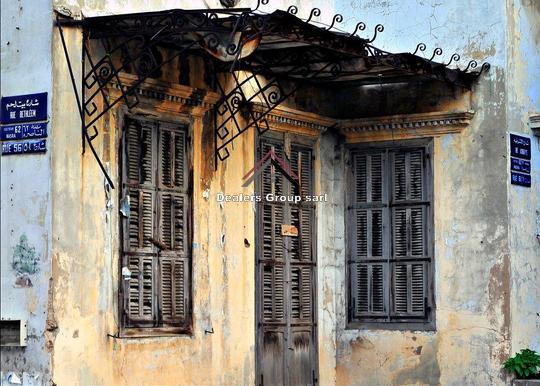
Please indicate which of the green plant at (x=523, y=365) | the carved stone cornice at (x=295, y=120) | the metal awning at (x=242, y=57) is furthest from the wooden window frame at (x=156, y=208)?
the green plant at (x=523, y=365)

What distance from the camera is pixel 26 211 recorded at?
34.3 ft

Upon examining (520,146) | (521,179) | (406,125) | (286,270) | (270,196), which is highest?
(406,125)

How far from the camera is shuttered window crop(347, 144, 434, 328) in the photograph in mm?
13742

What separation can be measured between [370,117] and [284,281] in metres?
2.14

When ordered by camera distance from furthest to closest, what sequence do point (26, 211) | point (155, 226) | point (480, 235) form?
1. point (480, 235)
2. point (155, 226)
3. point (26, 211)

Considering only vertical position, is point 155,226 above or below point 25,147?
below

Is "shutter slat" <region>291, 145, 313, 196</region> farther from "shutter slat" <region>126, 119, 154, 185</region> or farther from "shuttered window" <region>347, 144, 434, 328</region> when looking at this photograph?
"shutter slat" <region>126, 119, 154, 185</region>

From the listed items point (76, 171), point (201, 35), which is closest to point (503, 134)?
point (201, 35)

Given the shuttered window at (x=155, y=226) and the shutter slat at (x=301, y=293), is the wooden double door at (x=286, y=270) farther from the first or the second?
the shuttered window at (x=155, y=226)

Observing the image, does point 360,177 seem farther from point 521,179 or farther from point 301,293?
point 521,179

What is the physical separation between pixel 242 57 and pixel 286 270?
10.8ft

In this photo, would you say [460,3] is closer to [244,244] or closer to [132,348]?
[244,244]

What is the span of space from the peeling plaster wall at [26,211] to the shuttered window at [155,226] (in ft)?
3.48

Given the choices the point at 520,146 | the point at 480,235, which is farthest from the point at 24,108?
the point at 520,146
